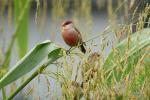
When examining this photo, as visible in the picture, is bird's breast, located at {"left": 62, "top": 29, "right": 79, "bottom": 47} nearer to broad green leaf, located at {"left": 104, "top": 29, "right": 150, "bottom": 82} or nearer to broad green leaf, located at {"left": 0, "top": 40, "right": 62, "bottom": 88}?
broad green leaf, located at {"left": 104, "top": 29, "right": 150, "bottom": 82}

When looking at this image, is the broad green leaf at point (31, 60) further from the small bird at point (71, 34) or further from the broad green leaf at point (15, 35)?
the small bird at point (71, 34)

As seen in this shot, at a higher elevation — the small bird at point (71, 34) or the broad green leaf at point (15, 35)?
the broad green leaf at point (15, 35)

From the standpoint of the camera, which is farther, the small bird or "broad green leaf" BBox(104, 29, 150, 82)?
the small bird

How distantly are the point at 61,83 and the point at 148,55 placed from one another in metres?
0.25

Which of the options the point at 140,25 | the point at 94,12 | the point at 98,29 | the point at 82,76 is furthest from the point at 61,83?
the point at 94,12

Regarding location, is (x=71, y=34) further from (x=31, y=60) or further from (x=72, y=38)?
(x=31, y=60)

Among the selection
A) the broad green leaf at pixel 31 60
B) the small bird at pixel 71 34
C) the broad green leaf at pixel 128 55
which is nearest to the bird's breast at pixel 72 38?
the small bird at pixel 71 34

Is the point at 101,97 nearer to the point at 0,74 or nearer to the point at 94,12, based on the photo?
the point at 0,74

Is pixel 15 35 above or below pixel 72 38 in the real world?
above

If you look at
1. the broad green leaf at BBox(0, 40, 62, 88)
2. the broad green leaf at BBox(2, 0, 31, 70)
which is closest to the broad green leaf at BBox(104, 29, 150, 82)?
the broad green leaf at BBox(0, 40, 62, 88)

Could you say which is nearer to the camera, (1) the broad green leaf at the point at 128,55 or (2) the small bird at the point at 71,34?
(1) the broad green leaf at the point at 128,55

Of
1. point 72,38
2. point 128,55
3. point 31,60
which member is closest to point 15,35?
point 31,60

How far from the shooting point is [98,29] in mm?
3197

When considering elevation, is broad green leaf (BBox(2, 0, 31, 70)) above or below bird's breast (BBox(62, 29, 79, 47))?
above
